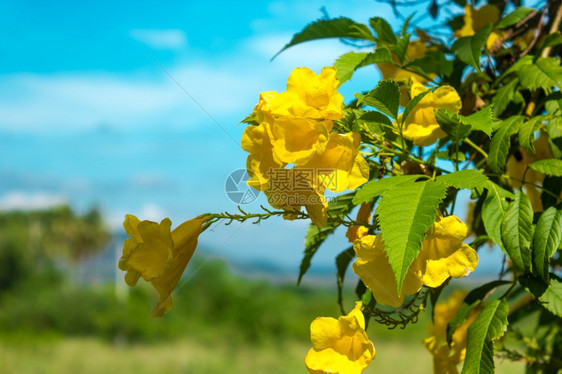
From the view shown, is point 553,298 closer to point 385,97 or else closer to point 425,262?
point 425,262

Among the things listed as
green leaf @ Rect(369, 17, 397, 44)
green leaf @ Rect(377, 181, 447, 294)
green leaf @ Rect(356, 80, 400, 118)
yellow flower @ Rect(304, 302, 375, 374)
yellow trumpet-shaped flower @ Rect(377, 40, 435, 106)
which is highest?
green leaf @ Rect(369, 17, 397, 44)

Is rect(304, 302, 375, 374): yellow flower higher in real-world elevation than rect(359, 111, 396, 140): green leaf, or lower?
lower

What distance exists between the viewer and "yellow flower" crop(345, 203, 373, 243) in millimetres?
742

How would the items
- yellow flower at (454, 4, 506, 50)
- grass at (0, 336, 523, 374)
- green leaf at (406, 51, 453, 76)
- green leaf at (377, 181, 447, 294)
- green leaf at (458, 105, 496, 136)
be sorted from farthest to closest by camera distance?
grass at (0, 336, 523, 374) < yellow flower at (454, 4, 506, 50) < green leaf at (406, 51, 453, 76) < green leaf at (458, 105, 496, 136) < green leaf at (377, 181, 447, 294)

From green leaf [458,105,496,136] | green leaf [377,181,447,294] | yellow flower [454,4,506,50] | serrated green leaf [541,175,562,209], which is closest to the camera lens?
Answer: green leaf [377,181,447,294]

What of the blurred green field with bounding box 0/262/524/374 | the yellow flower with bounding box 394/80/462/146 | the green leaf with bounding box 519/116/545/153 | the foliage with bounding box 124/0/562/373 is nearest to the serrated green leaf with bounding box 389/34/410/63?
the foliage with bounding box 124/0/562/373

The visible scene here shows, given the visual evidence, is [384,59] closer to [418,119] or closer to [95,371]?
[418,119]

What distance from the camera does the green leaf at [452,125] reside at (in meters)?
0.71

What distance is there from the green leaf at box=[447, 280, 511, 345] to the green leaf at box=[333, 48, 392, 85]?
0.42 m

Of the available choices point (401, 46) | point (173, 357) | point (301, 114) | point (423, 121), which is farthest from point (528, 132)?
point (173, 357)

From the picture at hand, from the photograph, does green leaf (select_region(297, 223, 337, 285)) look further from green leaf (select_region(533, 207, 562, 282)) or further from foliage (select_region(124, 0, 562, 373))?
green leaf (select_region(533, 207, 562, 282))

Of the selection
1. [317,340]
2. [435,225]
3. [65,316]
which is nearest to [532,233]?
[435,225]

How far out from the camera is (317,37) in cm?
100

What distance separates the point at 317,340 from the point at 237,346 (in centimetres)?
1153
